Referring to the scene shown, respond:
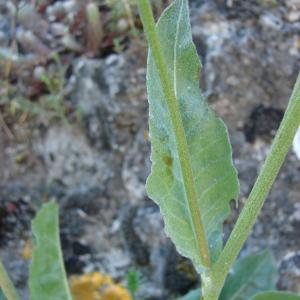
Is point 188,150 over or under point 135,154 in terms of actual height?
over

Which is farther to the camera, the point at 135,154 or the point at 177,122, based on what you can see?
the point at 135,154

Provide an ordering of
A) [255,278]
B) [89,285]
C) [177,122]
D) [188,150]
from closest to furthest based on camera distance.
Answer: [177,122]
[188,150]
[255,278]
[89,285]

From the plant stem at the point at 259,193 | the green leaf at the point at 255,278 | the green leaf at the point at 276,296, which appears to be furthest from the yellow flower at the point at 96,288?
the plant stem at the point at 259,193

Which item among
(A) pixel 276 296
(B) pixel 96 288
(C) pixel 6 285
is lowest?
(B) pixel 96 288

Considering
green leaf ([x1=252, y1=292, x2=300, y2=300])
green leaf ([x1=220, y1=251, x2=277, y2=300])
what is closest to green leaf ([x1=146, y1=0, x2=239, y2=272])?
green leaf ([x1=252, y1=292, x2=300, y2=300])

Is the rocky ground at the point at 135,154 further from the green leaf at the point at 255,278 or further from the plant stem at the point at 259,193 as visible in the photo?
the plant stem at the point at 259,193

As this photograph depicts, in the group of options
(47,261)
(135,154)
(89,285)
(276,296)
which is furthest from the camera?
(135,154)

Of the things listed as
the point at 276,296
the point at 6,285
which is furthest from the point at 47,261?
the point at 276,296

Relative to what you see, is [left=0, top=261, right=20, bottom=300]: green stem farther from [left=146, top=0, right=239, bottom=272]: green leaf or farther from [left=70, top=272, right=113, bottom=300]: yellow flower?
[left=70, top=272, right=113, bottom=300]: yellow flower

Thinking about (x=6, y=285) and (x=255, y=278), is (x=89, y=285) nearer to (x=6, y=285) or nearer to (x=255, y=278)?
(x=255, y=278)
